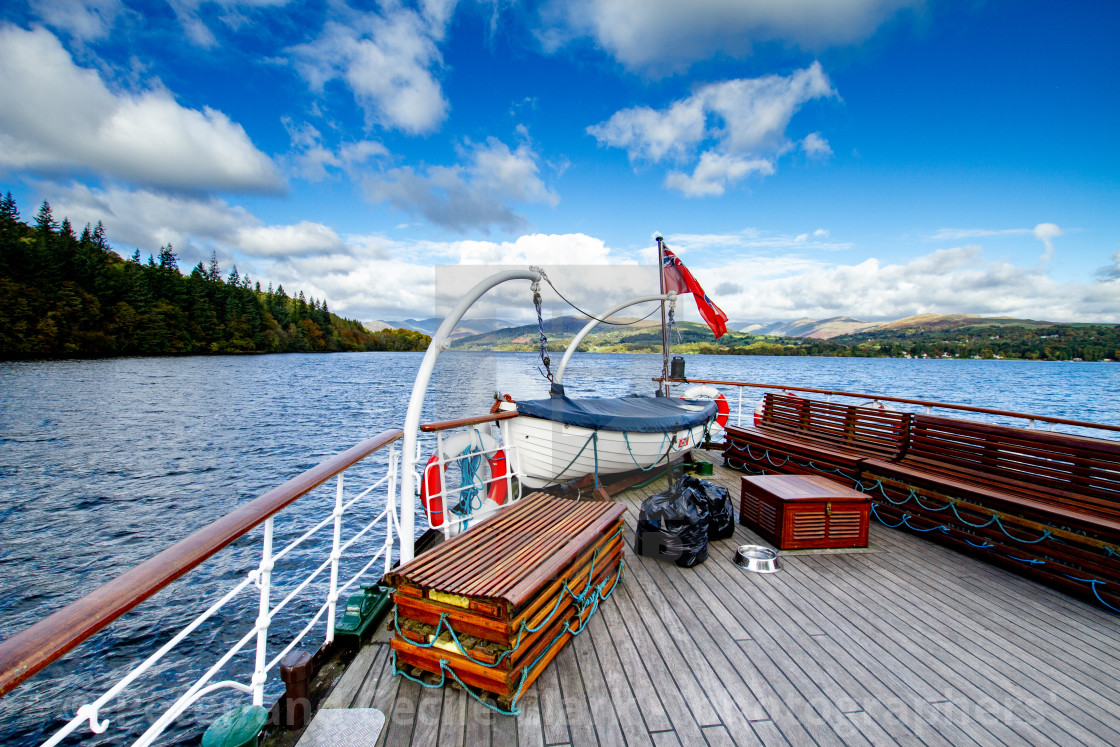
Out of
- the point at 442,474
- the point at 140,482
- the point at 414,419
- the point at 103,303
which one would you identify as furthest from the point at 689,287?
the point at 103,303

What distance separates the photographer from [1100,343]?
73.8 meters

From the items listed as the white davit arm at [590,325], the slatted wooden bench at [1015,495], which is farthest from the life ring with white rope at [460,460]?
the slatted wooden bench at [1015,495]

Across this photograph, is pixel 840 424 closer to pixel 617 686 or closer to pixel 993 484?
pixel 993 484

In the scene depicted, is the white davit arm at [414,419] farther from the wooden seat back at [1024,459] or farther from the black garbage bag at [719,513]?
the wooden seat back at [1024,459]

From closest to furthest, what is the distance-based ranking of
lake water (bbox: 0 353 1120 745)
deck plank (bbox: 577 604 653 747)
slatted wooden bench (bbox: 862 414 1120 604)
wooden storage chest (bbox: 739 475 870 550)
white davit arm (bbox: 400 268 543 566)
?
deck plank (bbox: 577 604 653 747) < white davit arm (bbox: 400 268 543 566) < slatted wooden bench (bbox: 862 414 1120 604) < wooden storage chest (bbox: 739 475 870 550) < lake water (bbox: 0 353 1120 745)

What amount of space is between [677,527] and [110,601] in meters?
3.24

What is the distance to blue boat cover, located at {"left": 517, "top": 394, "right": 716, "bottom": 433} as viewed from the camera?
4.69m

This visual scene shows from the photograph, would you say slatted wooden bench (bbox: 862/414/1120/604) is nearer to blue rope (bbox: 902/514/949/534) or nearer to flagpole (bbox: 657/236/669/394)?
blue rope (bbox: 902/514/949/534)

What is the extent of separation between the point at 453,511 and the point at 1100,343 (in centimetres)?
10820

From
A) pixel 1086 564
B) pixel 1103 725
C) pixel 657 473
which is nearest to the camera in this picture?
pixel 1103 725

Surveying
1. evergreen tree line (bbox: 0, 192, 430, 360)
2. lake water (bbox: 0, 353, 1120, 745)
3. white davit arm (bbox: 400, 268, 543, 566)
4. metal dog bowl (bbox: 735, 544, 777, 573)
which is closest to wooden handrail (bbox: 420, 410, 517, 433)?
white davit arm (bbox: 400, 268, 543, 566)

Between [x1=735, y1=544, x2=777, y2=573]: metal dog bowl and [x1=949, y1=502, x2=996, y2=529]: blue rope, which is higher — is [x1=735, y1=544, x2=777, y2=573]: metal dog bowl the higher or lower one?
A: the lower one

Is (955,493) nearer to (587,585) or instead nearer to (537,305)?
(587,585)

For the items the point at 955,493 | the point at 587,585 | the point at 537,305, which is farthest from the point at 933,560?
the point at 537,305
